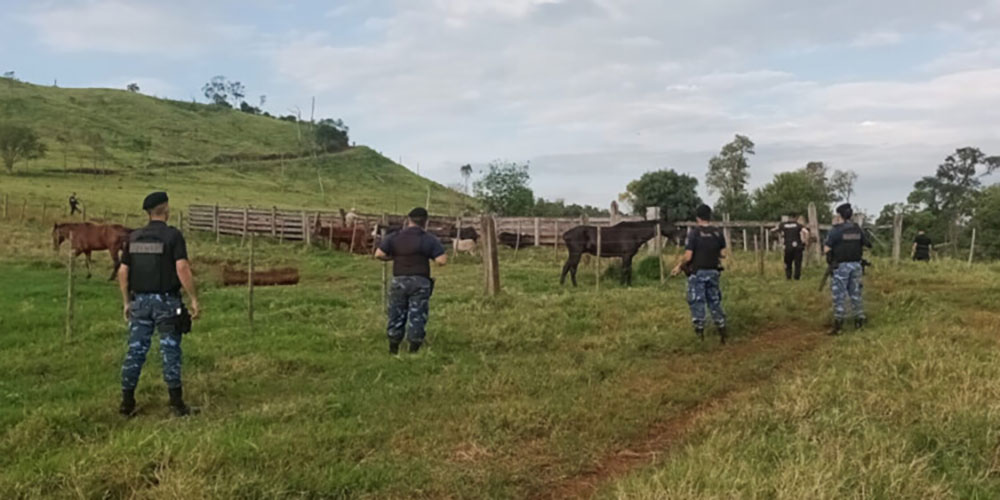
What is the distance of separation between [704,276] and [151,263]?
619 cm

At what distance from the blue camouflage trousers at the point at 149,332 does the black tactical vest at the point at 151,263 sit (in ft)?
0.31

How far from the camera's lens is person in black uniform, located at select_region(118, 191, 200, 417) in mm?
6125

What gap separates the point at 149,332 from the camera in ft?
20.5

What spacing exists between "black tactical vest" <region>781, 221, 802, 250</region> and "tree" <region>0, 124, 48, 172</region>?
149 ft

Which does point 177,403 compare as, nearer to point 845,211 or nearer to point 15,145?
point 845,211

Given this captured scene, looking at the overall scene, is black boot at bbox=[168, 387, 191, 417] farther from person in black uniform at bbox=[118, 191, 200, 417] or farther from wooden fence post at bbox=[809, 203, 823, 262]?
wooden fence post at bbox=[809, 203, 823, 262]

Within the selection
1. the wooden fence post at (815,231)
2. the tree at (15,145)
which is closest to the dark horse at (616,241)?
the wooden fence post at (815,231)

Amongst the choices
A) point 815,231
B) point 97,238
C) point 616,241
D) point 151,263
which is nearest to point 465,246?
point 616,241

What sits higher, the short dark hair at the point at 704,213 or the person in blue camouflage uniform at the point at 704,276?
the short dark hair at the point at 704,213

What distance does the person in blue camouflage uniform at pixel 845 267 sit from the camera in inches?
392

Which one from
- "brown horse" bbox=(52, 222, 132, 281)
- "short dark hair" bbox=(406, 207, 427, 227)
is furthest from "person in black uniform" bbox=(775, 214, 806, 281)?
"brown horse" bbox=(52, 222, 132, 281)

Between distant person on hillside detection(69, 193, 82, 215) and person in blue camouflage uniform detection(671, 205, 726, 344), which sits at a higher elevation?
distant person on hillside detection(69, 193, 82, 215)

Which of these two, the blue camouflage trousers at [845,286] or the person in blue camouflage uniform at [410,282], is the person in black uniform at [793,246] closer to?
the blue camouflage trousers at [845,286]

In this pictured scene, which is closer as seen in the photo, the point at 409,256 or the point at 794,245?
the point at 409,256
